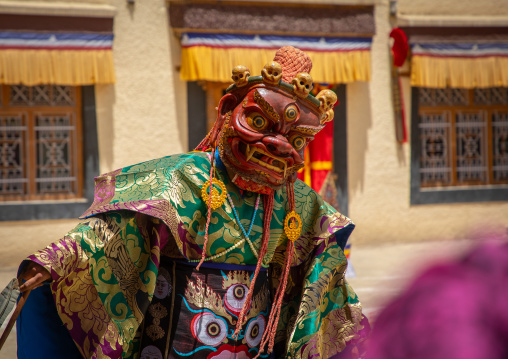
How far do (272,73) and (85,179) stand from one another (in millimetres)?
4815

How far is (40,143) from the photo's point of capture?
6609 millimetres

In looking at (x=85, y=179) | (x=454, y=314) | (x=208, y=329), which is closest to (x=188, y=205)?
(x=208, y=329)

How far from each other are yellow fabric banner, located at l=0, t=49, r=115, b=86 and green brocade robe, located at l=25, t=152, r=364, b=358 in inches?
168

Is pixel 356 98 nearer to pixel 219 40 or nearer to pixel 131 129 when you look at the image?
pixel 219 40

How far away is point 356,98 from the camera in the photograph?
24.7 ft

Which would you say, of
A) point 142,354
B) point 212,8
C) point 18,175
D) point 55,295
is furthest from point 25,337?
point 212,8

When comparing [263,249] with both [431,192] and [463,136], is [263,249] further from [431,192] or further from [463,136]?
[463,136]

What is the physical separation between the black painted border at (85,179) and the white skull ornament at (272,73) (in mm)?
4682

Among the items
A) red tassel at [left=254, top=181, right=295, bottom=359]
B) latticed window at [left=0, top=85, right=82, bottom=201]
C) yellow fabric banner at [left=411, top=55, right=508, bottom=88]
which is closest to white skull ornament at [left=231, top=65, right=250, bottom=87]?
red tassel at [left=254, top=181, right=295, bottom=359]

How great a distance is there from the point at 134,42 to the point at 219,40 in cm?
94

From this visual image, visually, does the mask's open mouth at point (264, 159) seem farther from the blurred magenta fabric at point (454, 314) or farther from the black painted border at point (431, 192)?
the black painted border at point (431, 192)

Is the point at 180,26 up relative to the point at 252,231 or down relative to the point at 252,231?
up

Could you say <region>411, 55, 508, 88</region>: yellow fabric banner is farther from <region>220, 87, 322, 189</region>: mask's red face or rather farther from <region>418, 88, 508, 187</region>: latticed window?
<region>220, 87, 322, 189</region>: mask's red face

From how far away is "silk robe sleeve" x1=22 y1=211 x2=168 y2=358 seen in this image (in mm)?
2096
